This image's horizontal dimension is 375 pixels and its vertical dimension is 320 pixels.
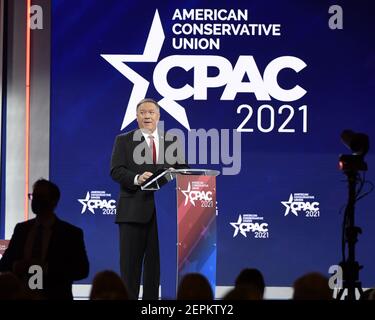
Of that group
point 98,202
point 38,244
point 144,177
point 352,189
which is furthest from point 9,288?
point 98,202

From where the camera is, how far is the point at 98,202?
239 inches

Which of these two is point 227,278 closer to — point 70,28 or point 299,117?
point 299,117

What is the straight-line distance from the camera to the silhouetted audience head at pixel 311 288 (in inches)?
104

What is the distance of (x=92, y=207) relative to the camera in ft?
19.9

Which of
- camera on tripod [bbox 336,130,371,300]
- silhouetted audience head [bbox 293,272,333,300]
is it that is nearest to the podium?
camera on tripod [bbox 336,130,371,300]

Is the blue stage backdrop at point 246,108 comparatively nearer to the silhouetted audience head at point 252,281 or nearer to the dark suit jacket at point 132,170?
the dark suit jacket at point 132,170

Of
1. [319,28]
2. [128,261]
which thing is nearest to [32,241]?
[128,261]

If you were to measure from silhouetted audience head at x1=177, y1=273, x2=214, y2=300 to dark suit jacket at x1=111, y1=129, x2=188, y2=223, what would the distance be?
2.72m

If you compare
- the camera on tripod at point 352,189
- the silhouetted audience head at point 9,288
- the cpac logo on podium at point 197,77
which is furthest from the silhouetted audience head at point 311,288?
the cpac logo on podium at point 197,77

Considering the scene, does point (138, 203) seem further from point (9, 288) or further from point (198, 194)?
point (9, 288)

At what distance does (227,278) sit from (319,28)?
6.69ft

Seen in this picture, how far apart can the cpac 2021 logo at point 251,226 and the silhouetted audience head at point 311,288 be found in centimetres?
329
